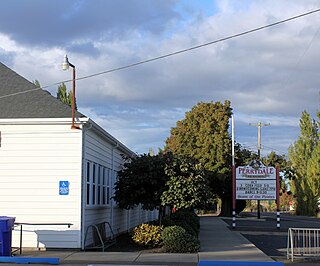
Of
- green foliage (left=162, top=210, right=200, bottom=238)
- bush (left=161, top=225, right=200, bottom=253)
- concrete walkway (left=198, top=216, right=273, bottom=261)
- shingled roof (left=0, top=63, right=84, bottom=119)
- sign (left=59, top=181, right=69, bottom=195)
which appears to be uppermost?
shingled roof (left=0, top=63, right=84, bottom=119)

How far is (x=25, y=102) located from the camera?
58.8 ft

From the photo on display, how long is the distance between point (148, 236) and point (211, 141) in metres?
34.2

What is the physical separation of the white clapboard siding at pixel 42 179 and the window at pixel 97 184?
1090 mm

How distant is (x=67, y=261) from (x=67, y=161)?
12.3 ft

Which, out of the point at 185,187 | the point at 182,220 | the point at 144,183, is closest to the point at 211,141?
the point at 182,220

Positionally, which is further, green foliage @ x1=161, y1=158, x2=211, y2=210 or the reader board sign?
the reader board sign

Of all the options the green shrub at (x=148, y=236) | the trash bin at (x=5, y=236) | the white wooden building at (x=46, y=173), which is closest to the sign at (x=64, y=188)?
the white wooden building at (x=46, y=173)

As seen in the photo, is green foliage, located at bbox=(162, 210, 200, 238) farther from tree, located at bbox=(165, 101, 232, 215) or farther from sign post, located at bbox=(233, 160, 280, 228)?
tree, located at bbox=(165, 101, 232, 215)

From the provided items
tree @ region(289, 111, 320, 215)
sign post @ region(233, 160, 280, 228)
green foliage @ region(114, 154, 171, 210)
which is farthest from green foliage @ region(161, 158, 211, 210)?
tree @ region(289, 111, 320, 215)

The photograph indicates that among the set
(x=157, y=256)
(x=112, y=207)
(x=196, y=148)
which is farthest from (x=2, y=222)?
(x=196, y=148)

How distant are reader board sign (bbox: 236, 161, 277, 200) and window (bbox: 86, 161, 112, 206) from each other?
11.1 m

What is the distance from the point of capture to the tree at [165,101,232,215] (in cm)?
5072

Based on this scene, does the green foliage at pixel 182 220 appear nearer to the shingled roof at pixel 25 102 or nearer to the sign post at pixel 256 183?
the shingled roof at pixel 25 102

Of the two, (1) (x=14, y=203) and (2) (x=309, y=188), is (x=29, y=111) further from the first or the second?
(2) (x=309, y=188)
